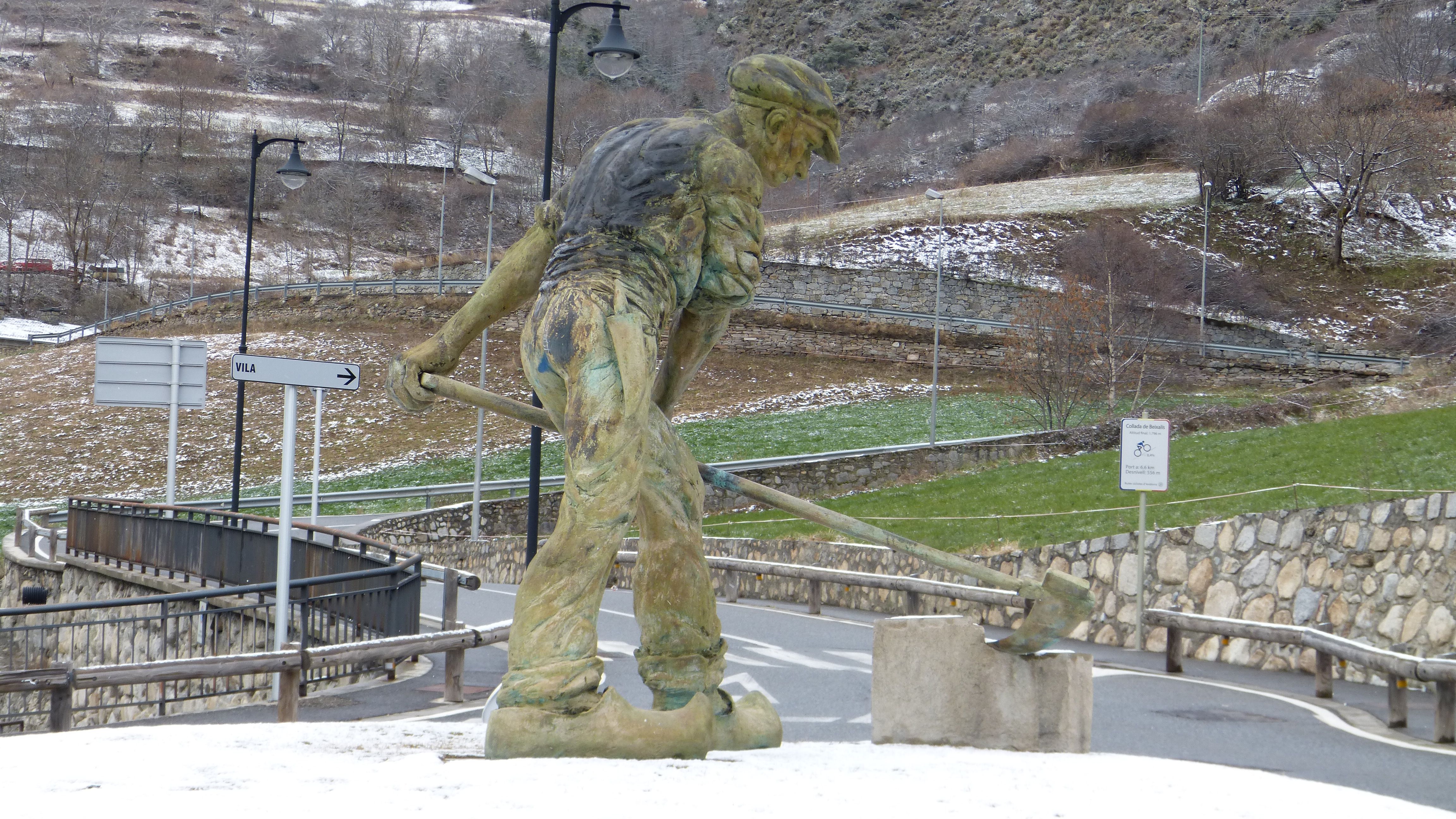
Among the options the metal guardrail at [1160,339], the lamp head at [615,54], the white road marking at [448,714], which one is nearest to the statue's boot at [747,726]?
the white road marking at [448,714]

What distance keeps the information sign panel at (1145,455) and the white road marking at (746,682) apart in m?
5.27

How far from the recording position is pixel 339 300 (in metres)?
59.4

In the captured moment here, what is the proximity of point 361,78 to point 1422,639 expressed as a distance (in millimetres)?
125970

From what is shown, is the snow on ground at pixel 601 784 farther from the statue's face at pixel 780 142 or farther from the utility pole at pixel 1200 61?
the utility pole at pixel 1200 61

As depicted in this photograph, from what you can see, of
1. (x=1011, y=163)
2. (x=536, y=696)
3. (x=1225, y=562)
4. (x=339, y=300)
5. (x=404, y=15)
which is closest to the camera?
(x=536, y=696)

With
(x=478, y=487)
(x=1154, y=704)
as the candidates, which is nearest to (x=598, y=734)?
(x=1154, y=704)

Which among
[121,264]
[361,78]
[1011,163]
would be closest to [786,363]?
[1011,163]

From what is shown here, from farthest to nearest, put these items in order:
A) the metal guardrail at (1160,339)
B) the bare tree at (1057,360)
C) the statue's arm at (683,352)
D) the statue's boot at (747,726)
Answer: the metal guardrail at (1160,339) < the bare tree at (1057,360) < the statue's arm at (683,352) < the statue's boot at (747,726)

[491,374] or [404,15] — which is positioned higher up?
[404,15]

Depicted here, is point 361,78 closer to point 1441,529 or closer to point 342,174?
point 342,174

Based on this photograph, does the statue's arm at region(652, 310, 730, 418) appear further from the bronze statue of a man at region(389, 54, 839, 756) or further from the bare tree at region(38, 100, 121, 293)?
the bare tree at region(38, 100, 121, 293)

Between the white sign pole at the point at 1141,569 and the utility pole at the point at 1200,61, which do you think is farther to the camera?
the utility pole at the point at 1200,61

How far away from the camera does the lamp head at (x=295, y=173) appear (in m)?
27.3

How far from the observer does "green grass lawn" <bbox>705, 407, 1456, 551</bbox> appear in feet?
54.5
